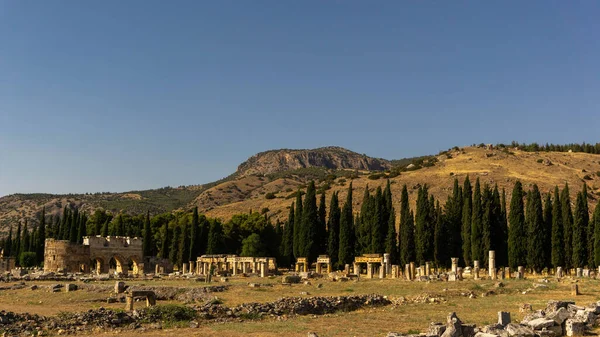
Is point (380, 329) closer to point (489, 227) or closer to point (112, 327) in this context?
point (112, 327)

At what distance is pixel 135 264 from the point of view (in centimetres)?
6562

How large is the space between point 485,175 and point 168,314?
85103 millimetres

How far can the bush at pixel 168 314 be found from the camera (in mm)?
23188

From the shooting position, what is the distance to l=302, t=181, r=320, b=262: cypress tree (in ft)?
208

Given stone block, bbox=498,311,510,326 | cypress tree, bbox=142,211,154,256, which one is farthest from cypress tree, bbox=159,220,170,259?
stone block, bbox=498,311,510,326

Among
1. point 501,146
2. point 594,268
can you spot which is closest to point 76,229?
point 594,268

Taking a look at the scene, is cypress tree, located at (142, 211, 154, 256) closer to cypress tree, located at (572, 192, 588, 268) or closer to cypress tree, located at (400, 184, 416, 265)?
cypress tree, located at (400, 184, 416, 265)

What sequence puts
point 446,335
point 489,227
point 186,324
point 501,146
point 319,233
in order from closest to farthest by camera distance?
point 446,335, point 186,324, point 489,227, point 319,233, point 501,146

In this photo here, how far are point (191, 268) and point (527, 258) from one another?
3398 centimetres

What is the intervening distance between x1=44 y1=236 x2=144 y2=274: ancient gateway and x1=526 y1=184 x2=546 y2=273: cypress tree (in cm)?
3803

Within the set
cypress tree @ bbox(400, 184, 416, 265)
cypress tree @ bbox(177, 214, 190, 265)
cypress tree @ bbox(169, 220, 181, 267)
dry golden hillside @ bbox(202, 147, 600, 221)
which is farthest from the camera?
dry golden hillside @ bbox(202, 147, 600, 221)

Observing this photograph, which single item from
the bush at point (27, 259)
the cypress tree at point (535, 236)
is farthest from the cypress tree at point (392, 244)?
the bush at point (27, 259)

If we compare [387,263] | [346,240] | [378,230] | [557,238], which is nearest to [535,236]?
[557,238]

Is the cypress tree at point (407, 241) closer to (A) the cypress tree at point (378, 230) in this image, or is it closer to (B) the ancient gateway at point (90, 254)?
(A) the cypress tree at point (378, 230)
